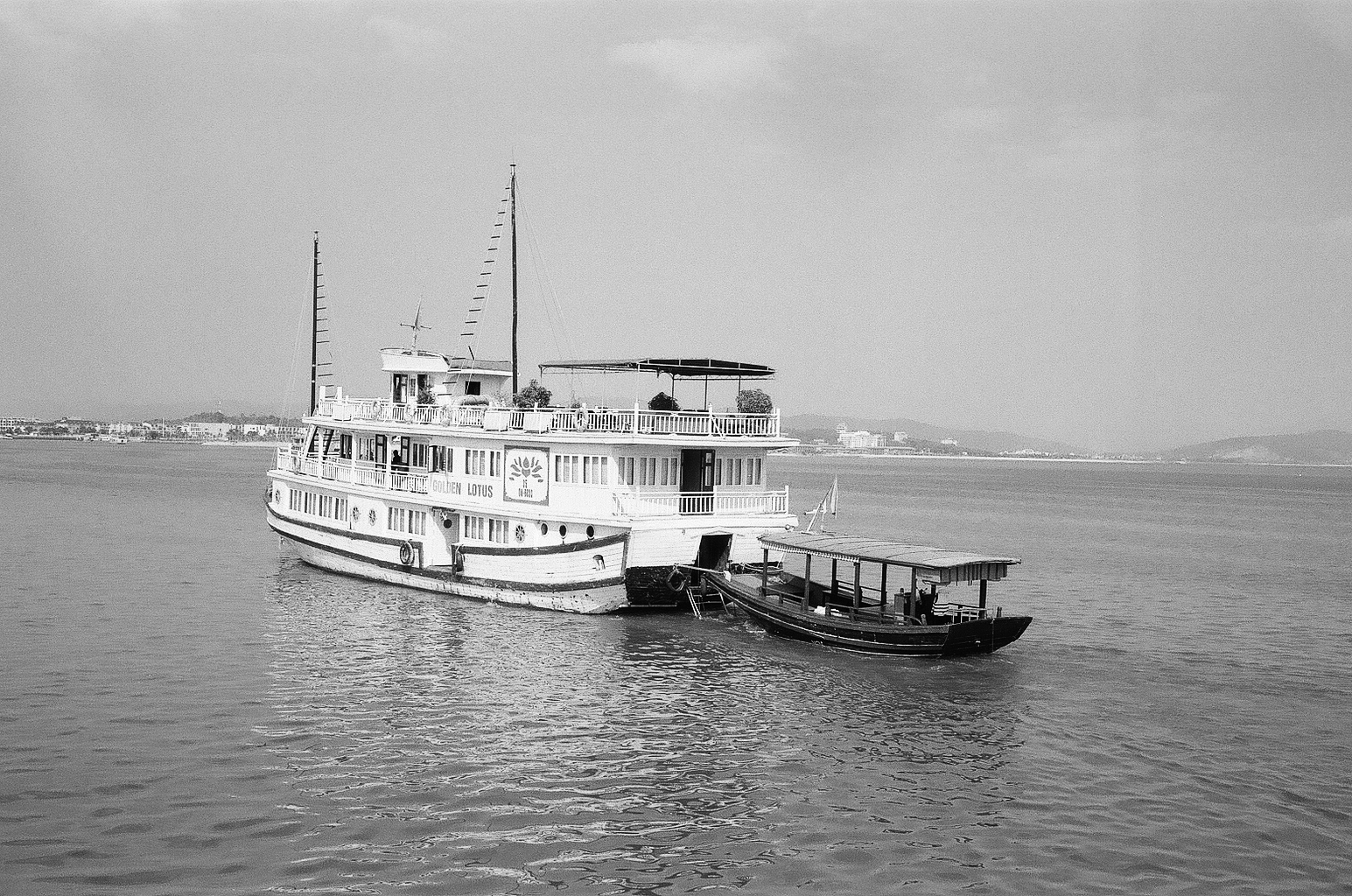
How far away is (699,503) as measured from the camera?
3250 centimetres

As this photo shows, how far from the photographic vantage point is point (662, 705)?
23.3m

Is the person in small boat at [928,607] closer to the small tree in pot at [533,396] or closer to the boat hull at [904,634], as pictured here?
the boat hull at [904,634]

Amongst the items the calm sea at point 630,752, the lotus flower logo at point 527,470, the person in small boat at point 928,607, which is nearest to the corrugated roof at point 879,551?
the person in small boat at point 928,607

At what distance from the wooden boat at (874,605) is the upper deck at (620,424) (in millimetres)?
3496

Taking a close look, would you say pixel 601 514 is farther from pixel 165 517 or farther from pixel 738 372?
pixel 165 517

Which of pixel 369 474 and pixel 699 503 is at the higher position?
pixel 369 474

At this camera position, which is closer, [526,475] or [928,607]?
[928,607]

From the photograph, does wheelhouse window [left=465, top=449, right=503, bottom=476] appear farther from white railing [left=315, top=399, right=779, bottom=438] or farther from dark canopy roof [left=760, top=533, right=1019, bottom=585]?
dark canopy roof [left=760, top=533, right=1019, bottom=585]

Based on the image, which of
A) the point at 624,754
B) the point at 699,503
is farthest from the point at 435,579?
the point at 624,754

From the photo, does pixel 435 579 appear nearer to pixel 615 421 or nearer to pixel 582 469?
pixel 582 469

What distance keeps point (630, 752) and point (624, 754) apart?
8.0 inches

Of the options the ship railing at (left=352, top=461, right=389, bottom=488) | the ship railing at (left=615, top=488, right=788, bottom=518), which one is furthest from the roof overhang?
the ship railing at (left=615, top=488, right=788, bottom=518)

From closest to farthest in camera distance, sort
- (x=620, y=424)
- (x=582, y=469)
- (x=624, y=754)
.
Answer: (x=624, y=754) < (x=620, y=424) < (x=582, y=469)

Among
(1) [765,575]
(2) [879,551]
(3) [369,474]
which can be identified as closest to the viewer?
(2) [879,551]
